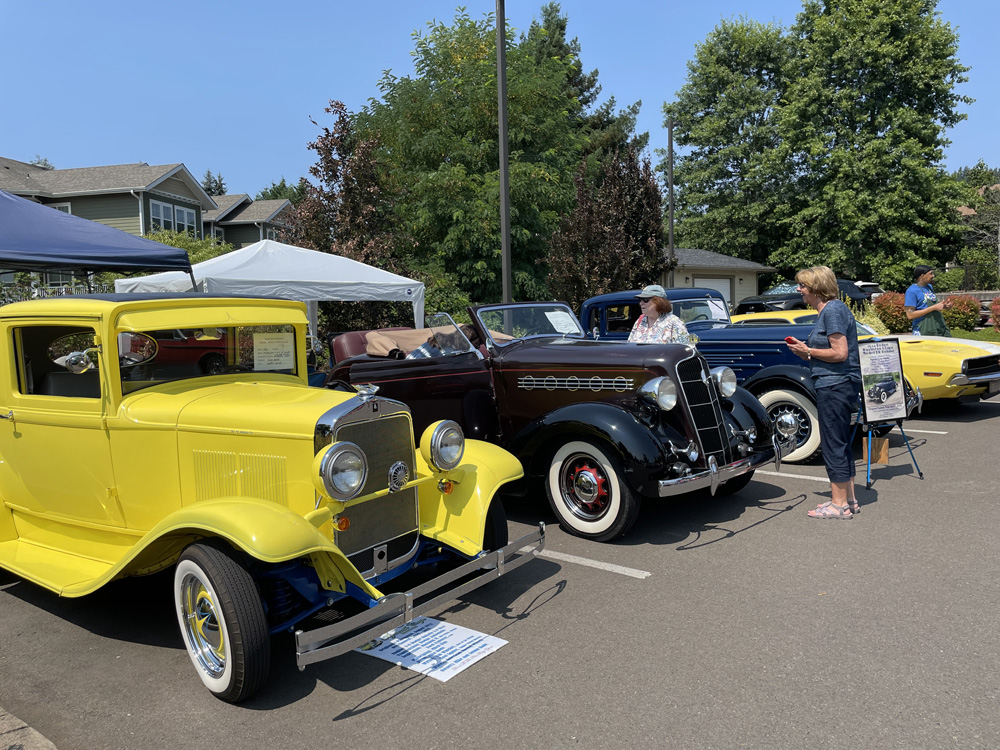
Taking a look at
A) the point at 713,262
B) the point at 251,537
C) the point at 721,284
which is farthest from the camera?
the point at 721,284

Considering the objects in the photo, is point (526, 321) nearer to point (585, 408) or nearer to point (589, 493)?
point (585, 408)

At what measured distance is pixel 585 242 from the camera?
16156 mm

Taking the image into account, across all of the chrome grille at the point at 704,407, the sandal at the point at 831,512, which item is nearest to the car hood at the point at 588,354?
the chrome grille at the point at 704,407

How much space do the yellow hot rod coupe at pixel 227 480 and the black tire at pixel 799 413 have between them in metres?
4.01

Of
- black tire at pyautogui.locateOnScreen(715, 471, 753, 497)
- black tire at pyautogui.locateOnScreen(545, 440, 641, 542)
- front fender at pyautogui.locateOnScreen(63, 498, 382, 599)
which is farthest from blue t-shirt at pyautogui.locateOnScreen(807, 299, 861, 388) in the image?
front fender at pyautogui.locateOnScreen(63, 498, 382, 599)

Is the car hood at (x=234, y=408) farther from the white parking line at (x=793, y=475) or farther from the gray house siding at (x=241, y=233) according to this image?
the gray house siding at (x=241, y=233)

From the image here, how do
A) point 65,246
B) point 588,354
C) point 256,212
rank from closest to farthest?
1. point 588,354
2. point 65,246
3. point 256,212

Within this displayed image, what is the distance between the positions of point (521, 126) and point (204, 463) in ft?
64.6

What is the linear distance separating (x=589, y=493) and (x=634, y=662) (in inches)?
73.5

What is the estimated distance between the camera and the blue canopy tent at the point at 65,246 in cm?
684

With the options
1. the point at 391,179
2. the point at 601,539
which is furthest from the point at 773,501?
the point at 391,179

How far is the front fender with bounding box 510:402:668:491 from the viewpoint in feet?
15.5

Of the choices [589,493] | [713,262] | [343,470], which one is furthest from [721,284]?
[343,470]

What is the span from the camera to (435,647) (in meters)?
3.48
